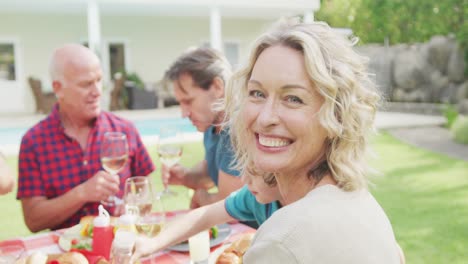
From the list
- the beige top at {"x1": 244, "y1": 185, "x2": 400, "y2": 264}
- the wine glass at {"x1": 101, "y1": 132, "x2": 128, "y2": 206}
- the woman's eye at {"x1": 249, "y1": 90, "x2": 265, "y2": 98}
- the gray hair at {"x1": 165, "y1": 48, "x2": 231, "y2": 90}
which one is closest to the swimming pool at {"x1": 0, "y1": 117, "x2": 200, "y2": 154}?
the gray hair at {"x1": 165, "y1": 48, "x2": 231, "y2": 90}

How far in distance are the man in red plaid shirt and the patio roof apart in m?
11.3

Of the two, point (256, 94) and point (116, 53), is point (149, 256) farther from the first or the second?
point (116, 53)

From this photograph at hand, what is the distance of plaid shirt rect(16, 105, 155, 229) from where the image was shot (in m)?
2.60

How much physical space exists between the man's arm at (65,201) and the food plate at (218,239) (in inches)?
21.5

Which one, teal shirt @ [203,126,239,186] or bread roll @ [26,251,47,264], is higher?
teal shirt @ [203,126,239,186]

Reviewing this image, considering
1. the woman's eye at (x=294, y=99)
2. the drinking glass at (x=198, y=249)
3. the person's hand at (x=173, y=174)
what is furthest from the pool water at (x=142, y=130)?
the woman's eye at (x=294, y=99)

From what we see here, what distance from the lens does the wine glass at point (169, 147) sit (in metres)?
2.63

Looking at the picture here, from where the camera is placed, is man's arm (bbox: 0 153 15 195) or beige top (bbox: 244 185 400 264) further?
man's arm (bbox: 0 153 15 195)

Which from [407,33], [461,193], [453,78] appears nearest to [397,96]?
[453,78]

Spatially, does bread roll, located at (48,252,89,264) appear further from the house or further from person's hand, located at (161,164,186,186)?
the house

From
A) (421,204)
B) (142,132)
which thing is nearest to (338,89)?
(421,204)

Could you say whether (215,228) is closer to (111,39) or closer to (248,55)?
(248,55)

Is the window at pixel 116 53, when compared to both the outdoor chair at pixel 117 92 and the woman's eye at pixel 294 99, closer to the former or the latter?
the outdoor chair at pixel 117 92

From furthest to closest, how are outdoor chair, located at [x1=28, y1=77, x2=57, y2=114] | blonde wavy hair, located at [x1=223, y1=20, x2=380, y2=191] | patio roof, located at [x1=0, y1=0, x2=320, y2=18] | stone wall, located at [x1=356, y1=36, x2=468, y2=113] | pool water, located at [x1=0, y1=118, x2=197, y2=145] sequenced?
1. stone wall, located at [x1=356, y1=36, x2=468, y2=113]
2. outdoor chair, located at [x1=28, y1=77, x2=57, y2=114]
3. patio roof, located at [x1=0, y1=0, x2=320, y2=18]
4. pool water, located at [x1=0, y1=118, x2=197, y2=145]
5. blonde wavy hair, located at [x1=223, y1=20, x2=380, y2=191]
